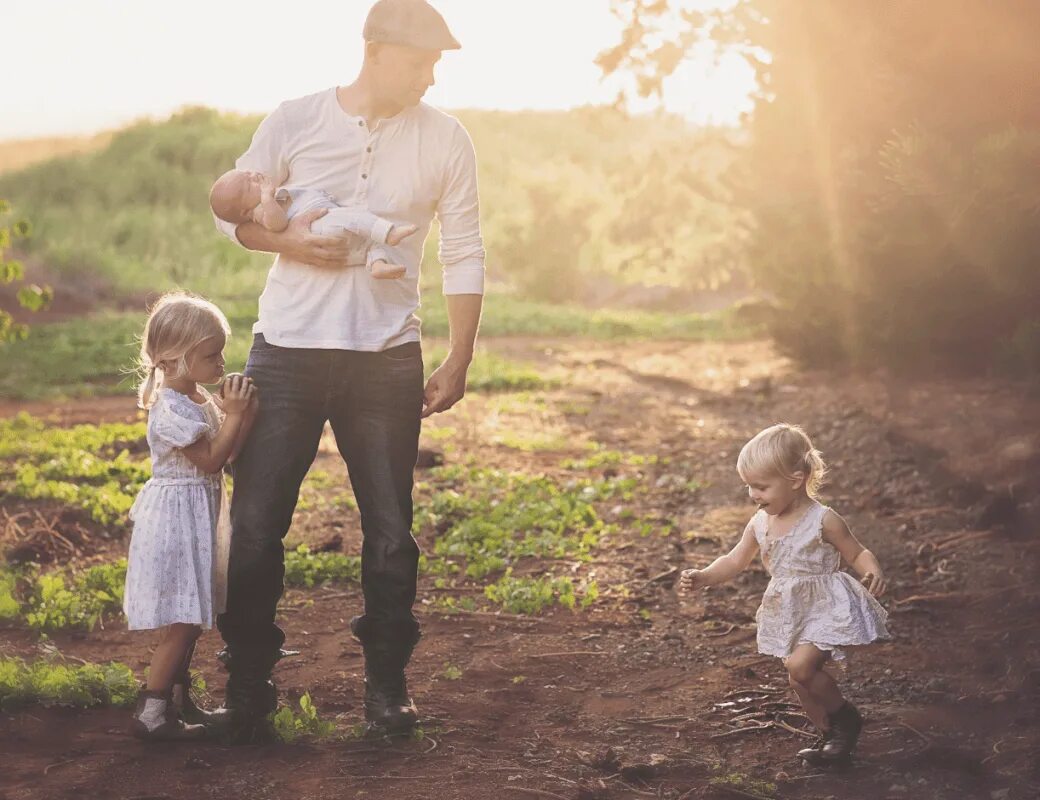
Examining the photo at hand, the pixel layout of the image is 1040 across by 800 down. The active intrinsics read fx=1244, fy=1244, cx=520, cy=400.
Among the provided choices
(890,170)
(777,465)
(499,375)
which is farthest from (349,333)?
(499,375)

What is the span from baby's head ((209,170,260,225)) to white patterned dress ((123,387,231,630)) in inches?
25.9

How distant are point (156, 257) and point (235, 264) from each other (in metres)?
2.29

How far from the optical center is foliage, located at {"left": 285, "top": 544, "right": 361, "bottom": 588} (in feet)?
21.6

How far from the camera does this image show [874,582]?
389 centimetres

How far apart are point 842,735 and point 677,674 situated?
1.20 metres

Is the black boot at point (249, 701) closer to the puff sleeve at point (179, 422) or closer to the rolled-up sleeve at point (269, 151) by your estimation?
the puff sleeve at point (179, 422)

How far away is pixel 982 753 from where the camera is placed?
411 cm

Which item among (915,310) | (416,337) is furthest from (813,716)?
(915,310)

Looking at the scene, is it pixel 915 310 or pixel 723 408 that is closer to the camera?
pixel 915 310

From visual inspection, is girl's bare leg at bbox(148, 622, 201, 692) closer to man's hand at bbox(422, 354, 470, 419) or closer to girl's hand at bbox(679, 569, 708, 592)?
man's hand at bbox(422, 354, 470, 419)

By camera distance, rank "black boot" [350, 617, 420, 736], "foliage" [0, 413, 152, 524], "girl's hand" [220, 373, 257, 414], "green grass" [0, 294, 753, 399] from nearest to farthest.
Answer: "girl's hand" [220, 373, 257, 414]
"black boot" [350, 617, 420, 736]
"foliage" [0, 413, 152, 524]
"green grass" [0, 294, 753, 399]

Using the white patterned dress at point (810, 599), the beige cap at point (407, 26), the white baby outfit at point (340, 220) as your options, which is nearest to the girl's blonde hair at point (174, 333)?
the white baby outfit at point (340, 220)

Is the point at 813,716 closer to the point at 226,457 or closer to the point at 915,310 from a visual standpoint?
the point at 226,457

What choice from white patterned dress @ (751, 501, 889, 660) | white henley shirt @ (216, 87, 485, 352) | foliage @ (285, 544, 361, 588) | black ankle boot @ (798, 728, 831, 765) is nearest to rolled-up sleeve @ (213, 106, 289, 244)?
white henley shirt @ (216, 87, 485, 352)
